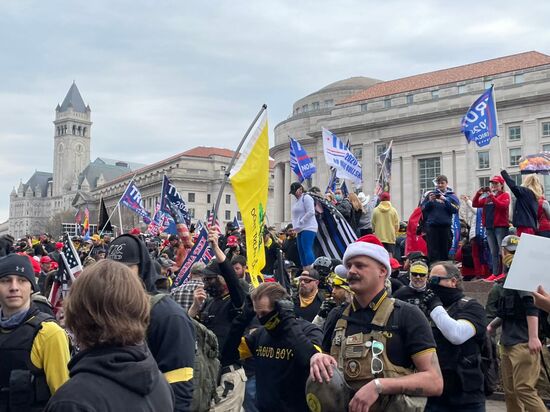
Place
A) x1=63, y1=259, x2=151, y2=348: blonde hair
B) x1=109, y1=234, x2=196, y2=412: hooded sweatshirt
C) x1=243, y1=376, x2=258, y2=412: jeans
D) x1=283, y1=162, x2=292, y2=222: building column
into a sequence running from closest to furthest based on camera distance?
x1=63, y1=259, x2=151, y2=348: blonde hair, x1=109, y1=234, x2=196, y2=412: hooded sweatshirt, x1=243, y1=376, x2=258, y2=412: jeans, x1=283, y1=162, x2=292, y2=222: building column

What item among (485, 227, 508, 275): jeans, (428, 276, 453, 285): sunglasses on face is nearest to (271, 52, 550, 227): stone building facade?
(485, 227, 508, 275): jeans

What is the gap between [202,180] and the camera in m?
112

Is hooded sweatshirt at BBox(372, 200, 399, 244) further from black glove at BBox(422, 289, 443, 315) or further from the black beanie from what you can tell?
the black beanie

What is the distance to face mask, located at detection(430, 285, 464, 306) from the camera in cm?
564

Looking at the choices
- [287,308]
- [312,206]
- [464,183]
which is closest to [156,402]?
[287,308]

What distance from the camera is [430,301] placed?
556 cm

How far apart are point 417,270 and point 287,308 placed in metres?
1.78

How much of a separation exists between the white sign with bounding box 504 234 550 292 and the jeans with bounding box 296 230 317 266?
276 inches

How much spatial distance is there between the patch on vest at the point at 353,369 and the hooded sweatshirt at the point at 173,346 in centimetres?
88

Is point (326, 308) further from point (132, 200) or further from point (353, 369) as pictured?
point (132, 200)

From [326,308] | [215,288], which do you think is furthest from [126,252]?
[215,288]

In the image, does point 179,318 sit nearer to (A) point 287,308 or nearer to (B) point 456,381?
(A) point 287,308

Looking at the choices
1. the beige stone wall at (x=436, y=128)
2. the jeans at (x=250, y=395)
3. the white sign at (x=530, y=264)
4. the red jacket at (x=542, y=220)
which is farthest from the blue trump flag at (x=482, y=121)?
the beige stone wall at (x=436, y=128)

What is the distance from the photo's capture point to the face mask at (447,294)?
5.64m
